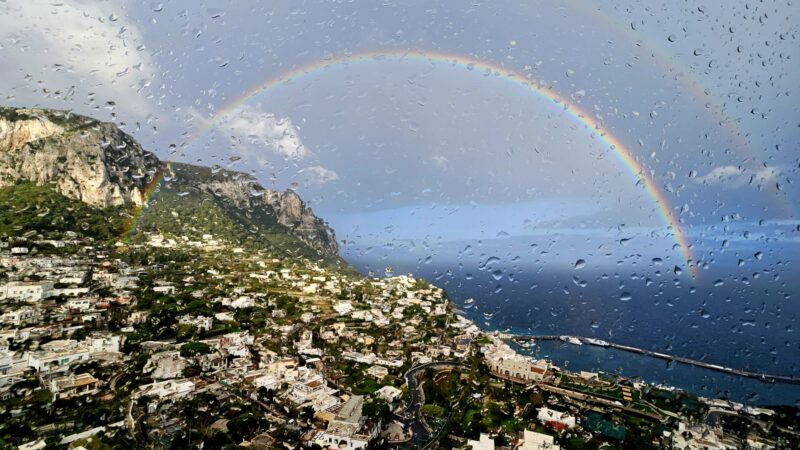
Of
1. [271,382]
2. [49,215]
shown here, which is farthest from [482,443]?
[49,215]

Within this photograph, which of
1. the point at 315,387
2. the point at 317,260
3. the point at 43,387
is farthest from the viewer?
the point at 317,260

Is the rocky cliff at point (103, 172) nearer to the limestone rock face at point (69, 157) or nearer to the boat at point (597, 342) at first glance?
the limestone rock face at point (69, 157)

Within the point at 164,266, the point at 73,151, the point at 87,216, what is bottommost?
the point at 164,266

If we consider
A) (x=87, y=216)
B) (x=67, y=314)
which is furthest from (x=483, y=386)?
(x=87, y=216)

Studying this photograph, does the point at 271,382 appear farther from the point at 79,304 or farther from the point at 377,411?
the point at 79,304

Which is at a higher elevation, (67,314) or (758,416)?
(758,416)

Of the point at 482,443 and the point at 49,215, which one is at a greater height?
the point at 49,215

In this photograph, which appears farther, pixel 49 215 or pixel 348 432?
pixel 49 215

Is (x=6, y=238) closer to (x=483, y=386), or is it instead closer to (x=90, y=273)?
(x=90, y=273)
